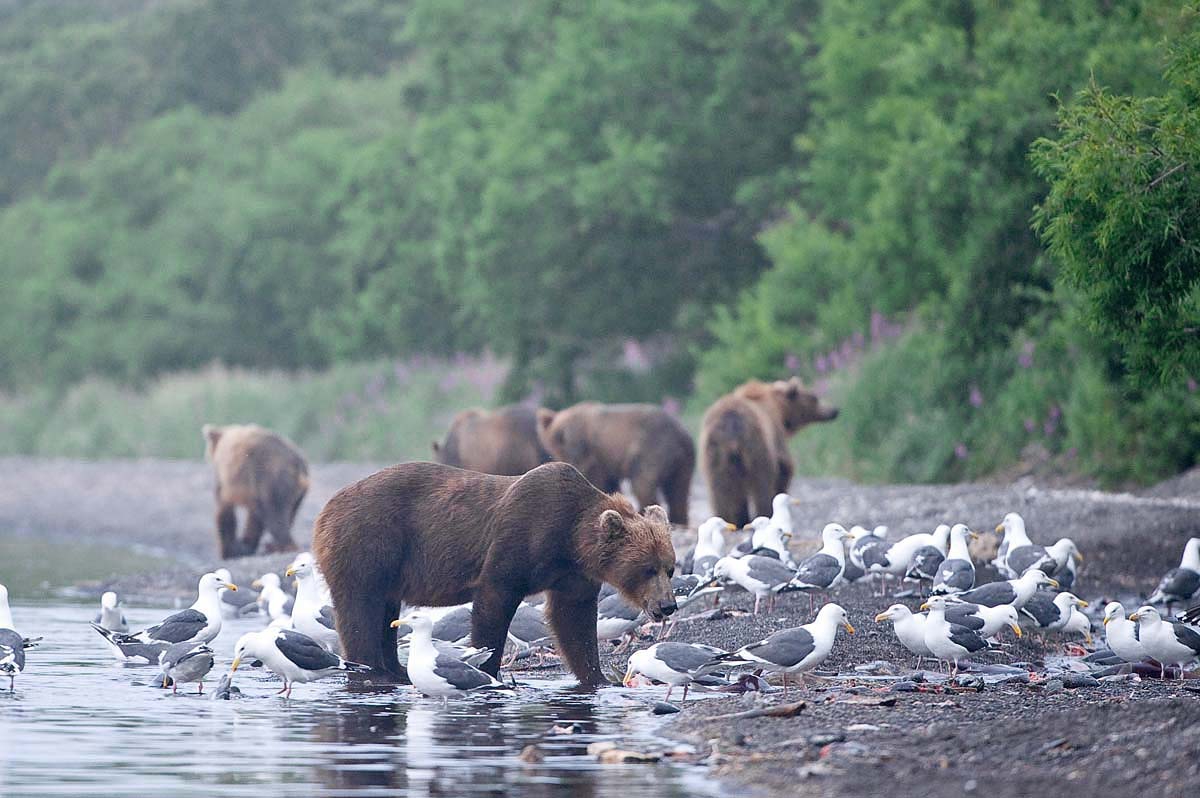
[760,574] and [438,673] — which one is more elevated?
[760,574]

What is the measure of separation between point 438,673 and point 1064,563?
22.6ft

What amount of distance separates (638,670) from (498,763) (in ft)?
8.47

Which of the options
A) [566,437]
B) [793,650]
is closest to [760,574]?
[793,650]

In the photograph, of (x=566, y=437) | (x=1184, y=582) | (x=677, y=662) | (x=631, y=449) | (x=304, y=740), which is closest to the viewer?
(x=304, y=740)

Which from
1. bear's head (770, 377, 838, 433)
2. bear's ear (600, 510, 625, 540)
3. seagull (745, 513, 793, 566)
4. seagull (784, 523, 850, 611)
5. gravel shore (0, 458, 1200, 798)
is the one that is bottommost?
gravel shore (0, 458, 1200, 798)

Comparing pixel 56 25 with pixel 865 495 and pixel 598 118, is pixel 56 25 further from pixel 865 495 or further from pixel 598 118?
pixel 865 495

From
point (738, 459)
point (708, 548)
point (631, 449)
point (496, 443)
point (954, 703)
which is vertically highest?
point (496, 443)

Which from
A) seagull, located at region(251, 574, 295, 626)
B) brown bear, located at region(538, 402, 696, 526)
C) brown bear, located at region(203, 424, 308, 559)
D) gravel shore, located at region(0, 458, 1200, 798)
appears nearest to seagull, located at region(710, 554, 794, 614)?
gravel shore, located at region(0, 458, 1200, 798)

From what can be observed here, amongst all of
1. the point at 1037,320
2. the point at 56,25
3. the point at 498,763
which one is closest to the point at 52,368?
the point at 56,25

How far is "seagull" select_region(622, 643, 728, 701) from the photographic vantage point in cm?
1232

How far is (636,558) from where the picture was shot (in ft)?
40.7

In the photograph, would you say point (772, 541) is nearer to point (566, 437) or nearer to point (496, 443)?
point (566, 437)

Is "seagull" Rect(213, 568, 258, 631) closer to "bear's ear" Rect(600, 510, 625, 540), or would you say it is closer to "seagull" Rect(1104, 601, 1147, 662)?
"bear's ear" Rect(600, 510, 625, 540)

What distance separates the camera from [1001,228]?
86.1ft
